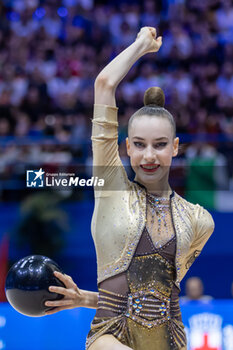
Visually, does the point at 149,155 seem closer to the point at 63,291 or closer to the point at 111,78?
the point at 111,78

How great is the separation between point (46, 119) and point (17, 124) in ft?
1.05

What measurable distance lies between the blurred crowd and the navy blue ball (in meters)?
3.45

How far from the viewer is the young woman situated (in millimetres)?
2221

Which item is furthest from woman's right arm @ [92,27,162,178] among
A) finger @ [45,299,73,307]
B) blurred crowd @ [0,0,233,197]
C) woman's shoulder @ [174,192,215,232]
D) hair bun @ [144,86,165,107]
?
blurred crowd @ [0,0,233,197]

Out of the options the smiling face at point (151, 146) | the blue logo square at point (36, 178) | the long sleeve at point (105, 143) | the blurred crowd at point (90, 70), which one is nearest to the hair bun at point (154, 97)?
the smiling face at point (151, 146)

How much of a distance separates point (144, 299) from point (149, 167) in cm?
48

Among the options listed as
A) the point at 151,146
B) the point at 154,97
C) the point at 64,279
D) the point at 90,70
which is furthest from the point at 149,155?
the point at 90,70

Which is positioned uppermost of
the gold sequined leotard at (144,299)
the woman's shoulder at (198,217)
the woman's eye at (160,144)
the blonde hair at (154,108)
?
the blonde hair at (154,108)

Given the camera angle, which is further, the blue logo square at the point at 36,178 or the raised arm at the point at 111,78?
the blue logo square at the point at 36,178

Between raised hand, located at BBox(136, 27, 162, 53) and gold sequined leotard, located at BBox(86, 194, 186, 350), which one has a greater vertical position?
raised hand, located at BBox(136, 27, 162, 53)

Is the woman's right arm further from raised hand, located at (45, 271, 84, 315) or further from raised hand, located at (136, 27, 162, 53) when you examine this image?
raised hand, located at (45, 271, 84, 315)

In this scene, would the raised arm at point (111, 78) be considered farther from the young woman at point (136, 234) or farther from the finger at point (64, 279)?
the finger at point (64, 279)

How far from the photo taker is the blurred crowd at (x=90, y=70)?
6.24m

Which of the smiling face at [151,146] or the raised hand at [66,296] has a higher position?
the smiling face at [151,146]
